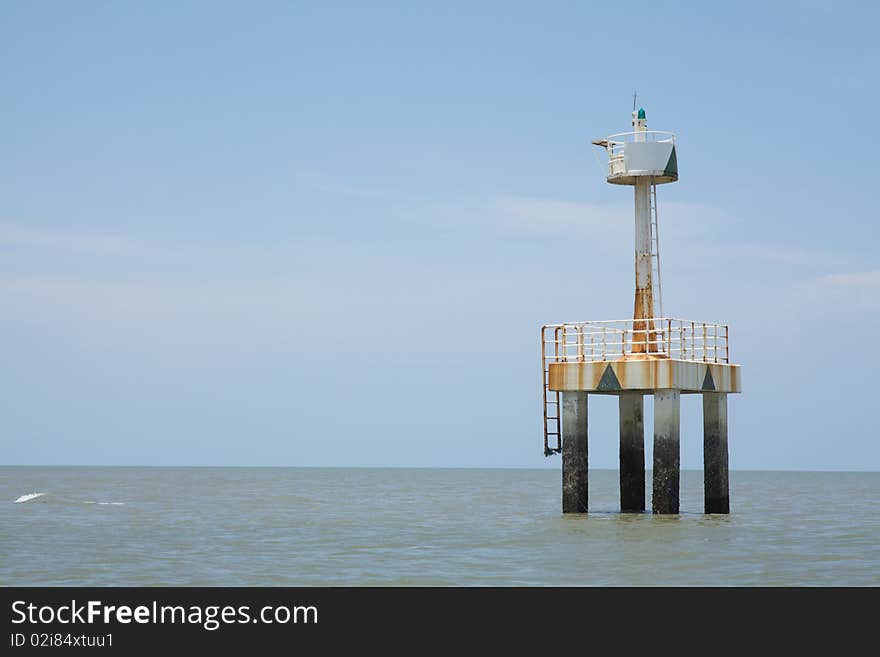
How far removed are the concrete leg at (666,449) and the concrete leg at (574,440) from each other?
88.3 inches

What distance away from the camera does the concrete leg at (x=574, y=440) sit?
38000 mm

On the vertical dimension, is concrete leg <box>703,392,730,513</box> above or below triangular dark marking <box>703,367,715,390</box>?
below

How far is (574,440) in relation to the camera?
38.3m

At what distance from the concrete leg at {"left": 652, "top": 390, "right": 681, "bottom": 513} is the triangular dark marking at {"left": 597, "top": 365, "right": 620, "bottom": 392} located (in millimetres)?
1204

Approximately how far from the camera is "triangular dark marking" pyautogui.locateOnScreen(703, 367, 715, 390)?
38156mm

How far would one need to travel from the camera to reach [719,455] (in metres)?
39.8

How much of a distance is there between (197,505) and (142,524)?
19.0 meters

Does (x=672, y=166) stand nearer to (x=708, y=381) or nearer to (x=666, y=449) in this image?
(x=708, y=381)

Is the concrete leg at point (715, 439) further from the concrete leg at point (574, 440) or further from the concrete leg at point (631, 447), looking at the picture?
the concrete leg at point (574, 440)
